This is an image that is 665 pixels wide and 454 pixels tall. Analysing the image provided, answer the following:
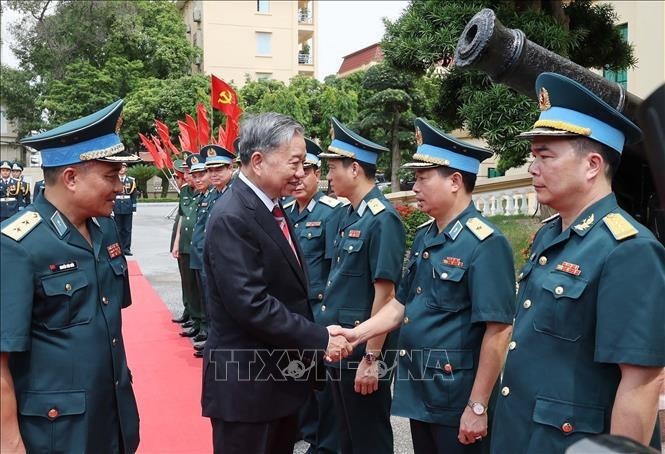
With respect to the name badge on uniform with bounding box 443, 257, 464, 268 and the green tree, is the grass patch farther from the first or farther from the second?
the name badge on uniform with bounding box 443, 257, 464, 268

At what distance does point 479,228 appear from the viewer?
2.59m

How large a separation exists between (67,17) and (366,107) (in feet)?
65.4

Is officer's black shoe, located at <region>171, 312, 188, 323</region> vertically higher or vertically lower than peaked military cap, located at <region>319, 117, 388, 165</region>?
lower

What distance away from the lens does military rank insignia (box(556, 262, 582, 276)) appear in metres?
1.83

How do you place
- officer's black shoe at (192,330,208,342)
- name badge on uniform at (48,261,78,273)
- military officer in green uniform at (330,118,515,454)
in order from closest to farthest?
name badge on uniform at (48,261,78,273) → military officer in green uniform at (330,118,515,454) → officer's black shoe at (192,330,208,342)

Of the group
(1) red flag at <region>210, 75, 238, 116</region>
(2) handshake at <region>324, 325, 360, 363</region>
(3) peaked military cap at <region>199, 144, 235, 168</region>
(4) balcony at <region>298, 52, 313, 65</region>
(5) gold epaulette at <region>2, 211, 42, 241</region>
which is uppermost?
(4) balcony at <region>298, 52, 313, 65</region>

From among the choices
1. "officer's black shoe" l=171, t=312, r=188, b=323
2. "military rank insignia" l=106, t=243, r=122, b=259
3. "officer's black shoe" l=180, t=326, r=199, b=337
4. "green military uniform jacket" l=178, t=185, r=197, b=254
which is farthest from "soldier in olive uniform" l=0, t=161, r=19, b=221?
"military rank insignia" l=106, t=243, r=122, b=259

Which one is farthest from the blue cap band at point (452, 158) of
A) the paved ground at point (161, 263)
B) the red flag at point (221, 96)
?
the red flag at point (221, 96)

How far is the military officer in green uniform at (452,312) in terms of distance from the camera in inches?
96.1

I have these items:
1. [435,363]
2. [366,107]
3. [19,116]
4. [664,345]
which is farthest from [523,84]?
[19,116]

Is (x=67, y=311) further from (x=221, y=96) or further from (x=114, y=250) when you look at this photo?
(x=221, y=96)

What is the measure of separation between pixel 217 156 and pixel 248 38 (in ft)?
112

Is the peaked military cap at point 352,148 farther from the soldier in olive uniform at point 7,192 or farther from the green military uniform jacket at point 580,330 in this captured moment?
the soldier in olive uniform at point 7,192

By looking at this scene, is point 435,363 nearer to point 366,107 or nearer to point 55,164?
point 55,164
